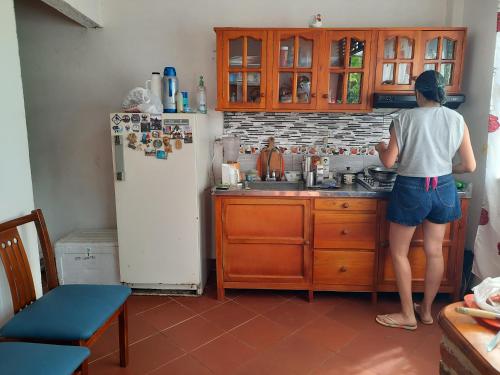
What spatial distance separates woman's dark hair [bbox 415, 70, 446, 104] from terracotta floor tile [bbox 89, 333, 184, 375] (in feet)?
6.27

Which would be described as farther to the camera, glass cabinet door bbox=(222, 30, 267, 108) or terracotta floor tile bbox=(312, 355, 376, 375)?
glass cabinet door bbox=(222, 30, 267, 108)

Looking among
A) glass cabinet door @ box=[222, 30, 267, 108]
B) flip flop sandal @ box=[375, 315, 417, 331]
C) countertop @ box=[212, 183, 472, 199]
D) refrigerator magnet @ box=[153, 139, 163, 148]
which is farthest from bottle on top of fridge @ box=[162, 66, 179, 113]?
flip flop sandal @ box=[375, 315, 417, 331]

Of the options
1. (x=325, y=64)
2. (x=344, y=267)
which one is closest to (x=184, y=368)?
(x=344, y=267)

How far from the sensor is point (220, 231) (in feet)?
8.14

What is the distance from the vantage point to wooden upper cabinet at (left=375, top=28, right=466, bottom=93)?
2463mm

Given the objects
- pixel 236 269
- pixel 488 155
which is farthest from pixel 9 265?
pixel 488 155

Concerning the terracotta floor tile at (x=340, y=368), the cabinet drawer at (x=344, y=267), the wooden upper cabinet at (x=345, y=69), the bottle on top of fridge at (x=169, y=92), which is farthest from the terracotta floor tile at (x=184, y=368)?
the wooden upper cabinet at (x=345, y=69)

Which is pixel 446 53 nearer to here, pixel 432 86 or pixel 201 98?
pixel 432 86

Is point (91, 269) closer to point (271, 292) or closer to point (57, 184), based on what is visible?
point (57, 184)

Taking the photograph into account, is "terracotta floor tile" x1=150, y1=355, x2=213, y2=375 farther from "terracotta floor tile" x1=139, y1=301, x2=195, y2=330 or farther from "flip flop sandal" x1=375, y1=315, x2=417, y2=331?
"flip flop sandal" x1=375, y1=315, x2=417, y2=331

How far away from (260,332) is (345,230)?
0.84 meters

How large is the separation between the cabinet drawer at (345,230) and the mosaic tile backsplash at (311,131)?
Answer: 688 mm

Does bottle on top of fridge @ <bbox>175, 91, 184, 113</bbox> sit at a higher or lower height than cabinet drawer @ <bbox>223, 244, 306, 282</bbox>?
higher

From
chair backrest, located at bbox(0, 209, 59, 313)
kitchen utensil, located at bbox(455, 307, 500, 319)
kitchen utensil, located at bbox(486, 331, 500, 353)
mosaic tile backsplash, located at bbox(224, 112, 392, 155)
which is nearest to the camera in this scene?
kitchen utensil, located at bbox(486, 331, 500, 353)
